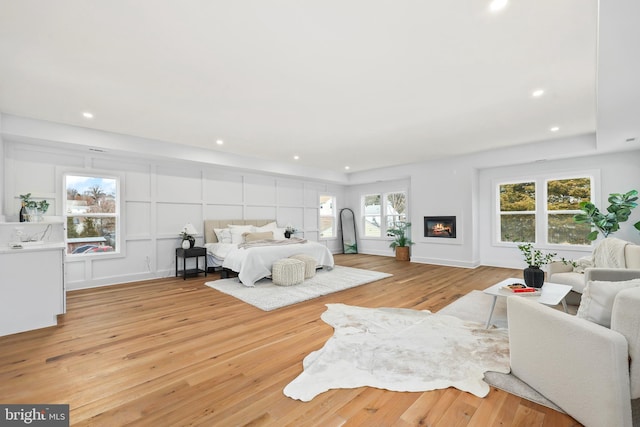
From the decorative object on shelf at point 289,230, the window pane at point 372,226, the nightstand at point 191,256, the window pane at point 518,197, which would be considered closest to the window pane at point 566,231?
the window pane at point 518,197

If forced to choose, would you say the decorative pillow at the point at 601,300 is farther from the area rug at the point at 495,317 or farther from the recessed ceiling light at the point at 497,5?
the recessed ceiling light at the point at 497,5

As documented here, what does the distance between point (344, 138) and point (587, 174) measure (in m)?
4.96

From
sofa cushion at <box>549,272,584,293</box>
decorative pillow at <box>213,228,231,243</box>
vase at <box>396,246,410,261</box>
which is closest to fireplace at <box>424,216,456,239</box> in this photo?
vase at <box>396,246,410,261</box>

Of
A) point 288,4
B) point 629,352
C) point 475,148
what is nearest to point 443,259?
point 475,148

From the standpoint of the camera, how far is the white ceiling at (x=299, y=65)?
2.05 meters

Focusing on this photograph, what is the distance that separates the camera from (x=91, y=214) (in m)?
4.96

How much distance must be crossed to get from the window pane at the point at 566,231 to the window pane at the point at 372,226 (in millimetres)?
4301

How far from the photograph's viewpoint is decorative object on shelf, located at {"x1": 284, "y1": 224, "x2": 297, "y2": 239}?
24.7ft

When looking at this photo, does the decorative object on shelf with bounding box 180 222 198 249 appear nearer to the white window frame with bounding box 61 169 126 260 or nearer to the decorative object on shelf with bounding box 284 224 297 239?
the white window frame with bounding box 61 169 126 260

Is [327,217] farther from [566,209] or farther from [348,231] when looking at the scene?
[566,209]

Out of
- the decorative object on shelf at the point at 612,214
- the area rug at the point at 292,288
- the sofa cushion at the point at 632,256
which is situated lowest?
the area rug at the point at 292,288

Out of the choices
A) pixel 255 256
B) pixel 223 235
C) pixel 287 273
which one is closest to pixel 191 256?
pixel 223 235

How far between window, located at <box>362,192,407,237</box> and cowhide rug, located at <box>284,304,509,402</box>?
18.4ft

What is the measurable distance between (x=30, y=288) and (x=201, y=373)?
2402 mm
